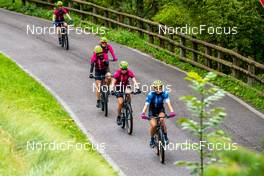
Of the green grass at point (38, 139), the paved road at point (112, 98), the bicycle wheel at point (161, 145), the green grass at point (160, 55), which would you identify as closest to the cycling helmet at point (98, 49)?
the paved road at point (112, 98)

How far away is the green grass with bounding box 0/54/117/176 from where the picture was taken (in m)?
8.65

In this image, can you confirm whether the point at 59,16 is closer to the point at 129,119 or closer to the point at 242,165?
the point at 129,119

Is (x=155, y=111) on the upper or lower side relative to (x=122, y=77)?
lower

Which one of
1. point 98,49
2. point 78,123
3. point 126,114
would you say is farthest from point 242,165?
point 98,49

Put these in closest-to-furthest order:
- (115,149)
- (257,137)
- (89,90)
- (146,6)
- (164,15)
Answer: (115,149), (257,137), (89,90), (164,15), (146,6)

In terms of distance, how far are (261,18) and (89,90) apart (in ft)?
22.0

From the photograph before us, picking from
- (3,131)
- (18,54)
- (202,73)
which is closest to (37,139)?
(3,131)

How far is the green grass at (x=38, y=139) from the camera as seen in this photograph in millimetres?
8648

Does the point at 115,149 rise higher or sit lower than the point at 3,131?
lower

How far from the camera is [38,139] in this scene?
34.7 feet

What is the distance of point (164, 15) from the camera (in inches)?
973

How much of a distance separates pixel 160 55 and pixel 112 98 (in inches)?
227

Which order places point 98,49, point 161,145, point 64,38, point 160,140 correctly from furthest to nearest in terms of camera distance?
point 64,38
point 98,49
point 160,140
point 161,145

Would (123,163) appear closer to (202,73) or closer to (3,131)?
(3,131)
